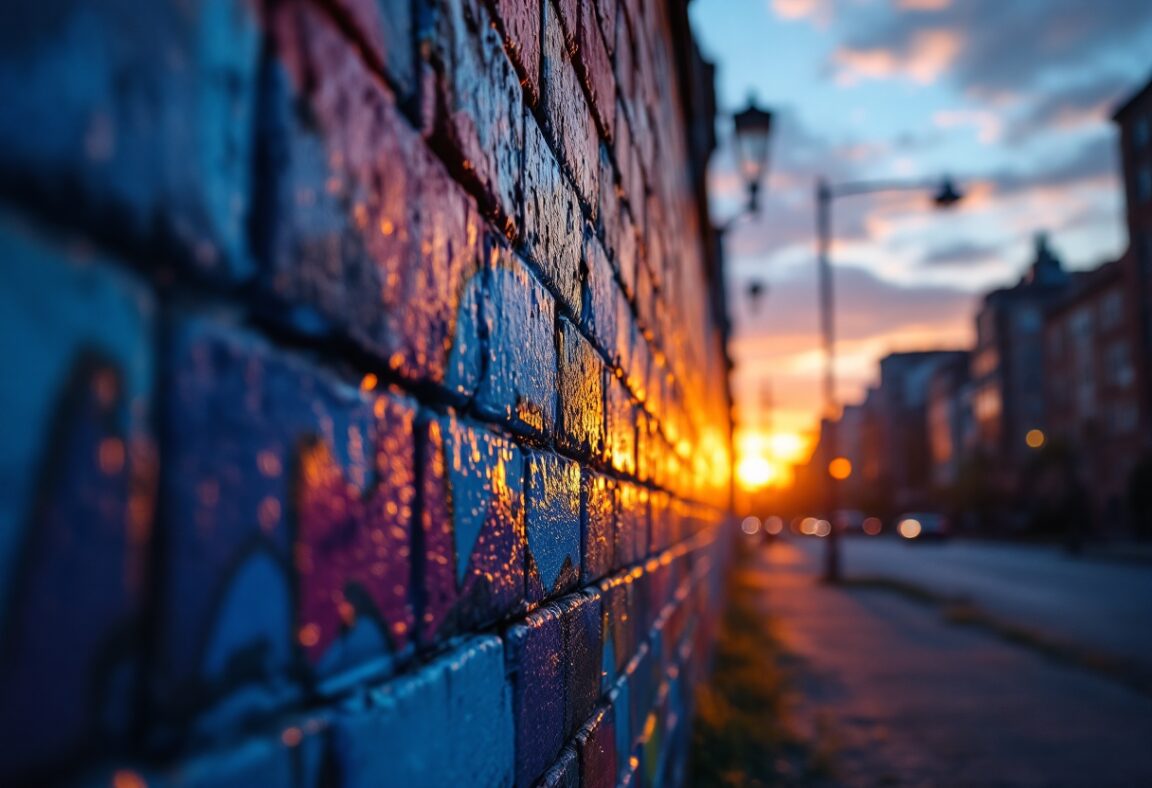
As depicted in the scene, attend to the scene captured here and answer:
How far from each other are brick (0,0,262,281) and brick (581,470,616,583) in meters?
1.33

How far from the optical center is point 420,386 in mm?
969

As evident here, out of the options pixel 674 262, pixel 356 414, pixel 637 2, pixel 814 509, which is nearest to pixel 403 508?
pixel 356 414

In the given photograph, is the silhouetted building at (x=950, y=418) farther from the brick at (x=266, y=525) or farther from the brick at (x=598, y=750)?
the brick at (x=266, y=525)

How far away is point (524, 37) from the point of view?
1.38 metres

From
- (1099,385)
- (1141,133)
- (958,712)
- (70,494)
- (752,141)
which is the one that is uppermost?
(1141,133)

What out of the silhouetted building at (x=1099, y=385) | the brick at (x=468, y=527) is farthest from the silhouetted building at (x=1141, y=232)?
the brick at (x=468, y=527)

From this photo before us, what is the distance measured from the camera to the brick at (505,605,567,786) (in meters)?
1.28

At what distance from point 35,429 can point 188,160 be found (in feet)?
0.64

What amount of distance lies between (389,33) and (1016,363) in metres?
68.7

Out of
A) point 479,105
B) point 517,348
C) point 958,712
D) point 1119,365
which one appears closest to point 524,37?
point 479,105

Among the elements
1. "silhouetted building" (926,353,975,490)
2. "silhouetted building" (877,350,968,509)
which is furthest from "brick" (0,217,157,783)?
"silhouetted building" (877,350,968,509)

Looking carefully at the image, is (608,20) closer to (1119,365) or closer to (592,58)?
(592,58)

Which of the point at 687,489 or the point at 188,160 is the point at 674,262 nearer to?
the point at 687,489

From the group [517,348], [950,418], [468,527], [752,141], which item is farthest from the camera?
[950,418]
